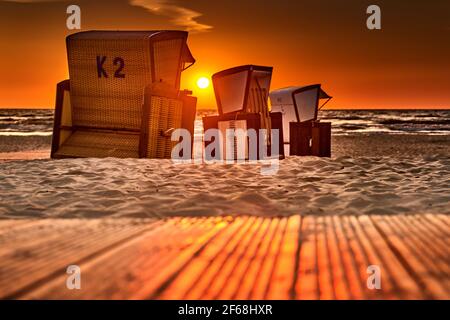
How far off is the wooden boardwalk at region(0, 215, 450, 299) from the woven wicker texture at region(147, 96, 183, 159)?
20.0ft

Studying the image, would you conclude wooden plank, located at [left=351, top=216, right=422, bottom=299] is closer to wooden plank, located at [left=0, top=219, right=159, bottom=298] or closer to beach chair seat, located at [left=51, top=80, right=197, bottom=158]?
wooden plank, located at [left=0, top=219, right=159, bottom=298]

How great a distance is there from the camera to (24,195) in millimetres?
6863

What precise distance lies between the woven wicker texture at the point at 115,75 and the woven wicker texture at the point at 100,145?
8.0 inches

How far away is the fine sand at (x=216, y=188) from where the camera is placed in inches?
239

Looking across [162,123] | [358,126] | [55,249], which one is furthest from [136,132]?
[358,126]

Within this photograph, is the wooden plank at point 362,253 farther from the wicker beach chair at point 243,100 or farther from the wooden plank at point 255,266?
the wicker beach chair at point 243,100

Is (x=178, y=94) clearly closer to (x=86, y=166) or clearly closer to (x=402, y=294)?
(x=86, y=166)

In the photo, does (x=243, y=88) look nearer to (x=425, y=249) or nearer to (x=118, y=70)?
(x=118, y=70)

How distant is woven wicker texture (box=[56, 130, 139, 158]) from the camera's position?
1178 cm

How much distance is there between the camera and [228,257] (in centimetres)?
398

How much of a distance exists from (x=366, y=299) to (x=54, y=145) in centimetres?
1072

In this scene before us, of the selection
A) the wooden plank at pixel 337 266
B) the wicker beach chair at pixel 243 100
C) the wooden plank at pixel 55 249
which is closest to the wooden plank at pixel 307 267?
the wooden plank at pixel 337 266

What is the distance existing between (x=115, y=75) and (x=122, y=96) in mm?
479
